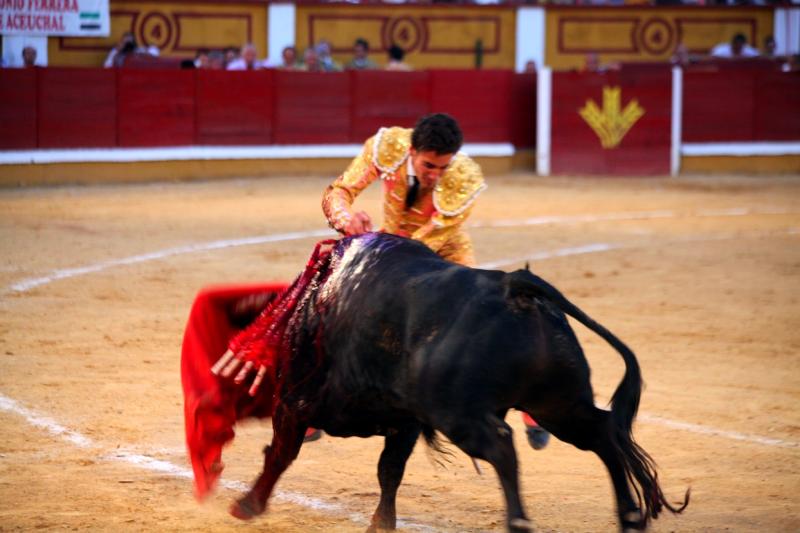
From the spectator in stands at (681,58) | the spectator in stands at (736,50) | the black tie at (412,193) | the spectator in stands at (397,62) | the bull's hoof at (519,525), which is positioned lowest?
the bull's hoof at (519,525)

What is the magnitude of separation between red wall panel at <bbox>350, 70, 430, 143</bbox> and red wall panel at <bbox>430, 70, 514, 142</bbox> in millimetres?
158

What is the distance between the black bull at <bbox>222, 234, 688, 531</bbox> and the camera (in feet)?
8.28

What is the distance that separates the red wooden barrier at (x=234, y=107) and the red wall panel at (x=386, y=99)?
920 mm

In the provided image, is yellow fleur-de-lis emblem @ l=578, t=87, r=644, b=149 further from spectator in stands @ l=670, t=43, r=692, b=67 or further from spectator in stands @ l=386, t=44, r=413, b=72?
spectator in stands @ l=386, t=44, r=413, b=72

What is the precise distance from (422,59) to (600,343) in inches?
386

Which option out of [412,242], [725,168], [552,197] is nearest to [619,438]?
[412,242]

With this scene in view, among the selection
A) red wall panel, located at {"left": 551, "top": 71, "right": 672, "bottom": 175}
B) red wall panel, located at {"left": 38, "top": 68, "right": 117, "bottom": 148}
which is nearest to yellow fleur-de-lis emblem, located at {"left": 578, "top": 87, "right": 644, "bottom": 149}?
red wall panel, located at {"left": 551, "top": 71, "right": 672, "bottom": 175}

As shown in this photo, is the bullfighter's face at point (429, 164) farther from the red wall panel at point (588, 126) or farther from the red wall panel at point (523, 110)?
the red wall panel at point (523, 110)

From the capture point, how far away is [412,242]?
2.92 metres

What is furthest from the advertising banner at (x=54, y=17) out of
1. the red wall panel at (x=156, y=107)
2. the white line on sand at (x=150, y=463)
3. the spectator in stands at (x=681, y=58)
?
the white line on sand at (x=150, y=463)

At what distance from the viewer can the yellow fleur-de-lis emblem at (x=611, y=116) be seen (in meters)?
12.7

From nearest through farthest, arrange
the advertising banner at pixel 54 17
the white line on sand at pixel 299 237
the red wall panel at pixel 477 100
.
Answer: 1. the white line on sand at pixel 299 237
2. the advertising banner at pixel 54 17
3. the red wall panel at pixel 477 100

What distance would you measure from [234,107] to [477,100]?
103 inches

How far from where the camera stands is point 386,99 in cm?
1231
